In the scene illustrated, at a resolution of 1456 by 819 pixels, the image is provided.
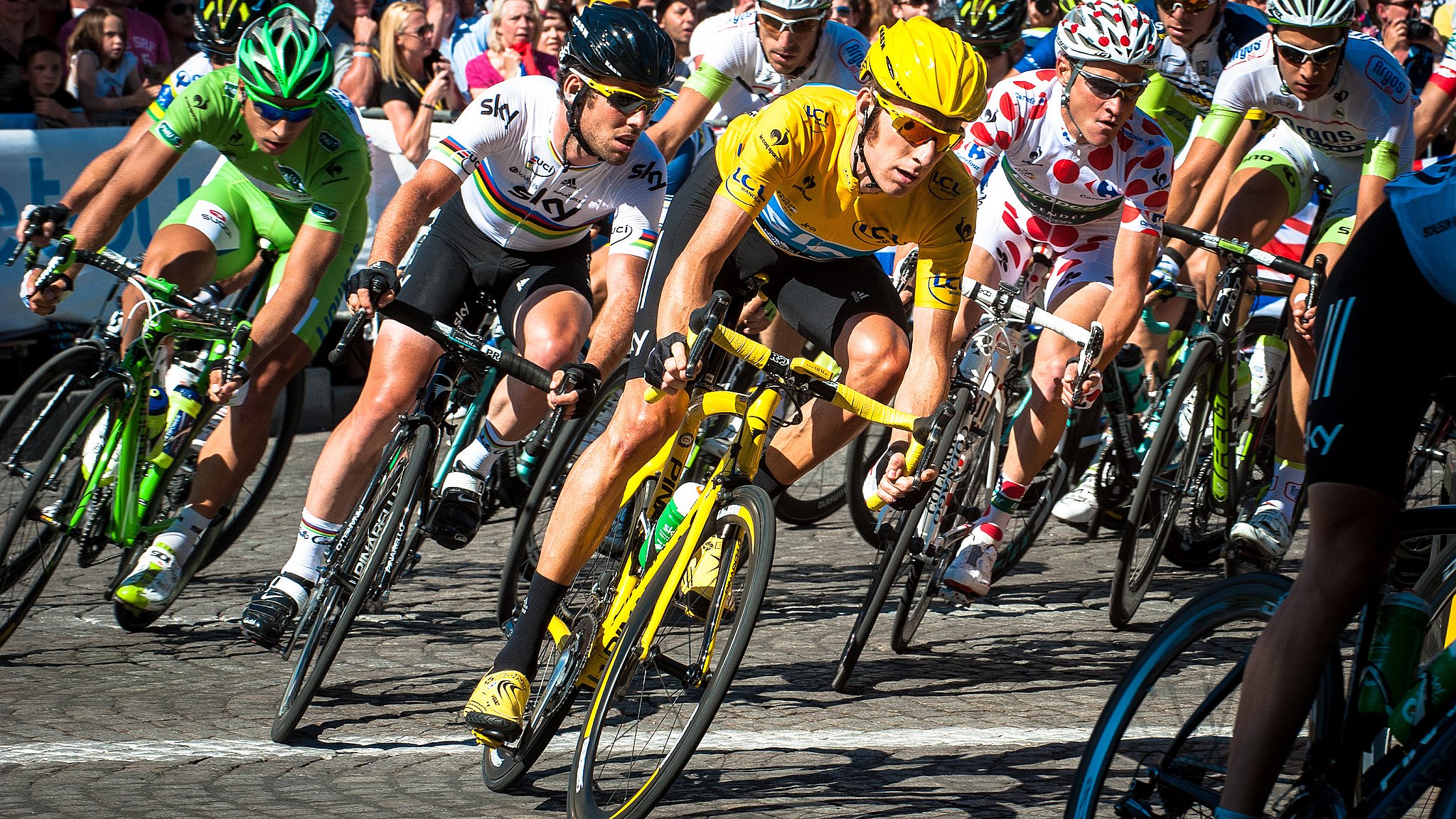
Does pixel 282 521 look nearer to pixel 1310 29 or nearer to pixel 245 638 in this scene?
pixel 245 638

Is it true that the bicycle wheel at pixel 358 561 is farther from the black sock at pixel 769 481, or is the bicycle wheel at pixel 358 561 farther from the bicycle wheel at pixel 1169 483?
the bicycle wheel at pixel 1169 483

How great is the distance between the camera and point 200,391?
6230 mm

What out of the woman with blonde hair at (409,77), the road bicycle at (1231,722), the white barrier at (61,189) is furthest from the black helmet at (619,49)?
the woman with blonde hair at (409,77)

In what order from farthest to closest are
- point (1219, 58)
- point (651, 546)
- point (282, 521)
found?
point (1219, 58) < point (282, 521) < point (651, 546)

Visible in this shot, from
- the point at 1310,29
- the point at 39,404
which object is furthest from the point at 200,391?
the point at 1310,29

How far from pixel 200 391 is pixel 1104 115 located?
3.70 meters

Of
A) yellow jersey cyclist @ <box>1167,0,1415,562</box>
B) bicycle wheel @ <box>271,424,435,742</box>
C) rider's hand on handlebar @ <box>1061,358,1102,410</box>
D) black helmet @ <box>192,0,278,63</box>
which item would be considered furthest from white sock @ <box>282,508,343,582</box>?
yellow jersey cyclist @ <box>1167,0,1415,562</box>

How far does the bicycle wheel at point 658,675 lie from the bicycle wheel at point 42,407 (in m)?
2.62

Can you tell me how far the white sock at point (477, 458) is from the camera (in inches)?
244

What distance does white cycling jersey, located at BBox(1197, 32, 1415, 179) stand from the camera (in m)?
6.87

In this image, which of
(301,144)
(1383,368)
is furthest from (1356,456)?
(301,144)

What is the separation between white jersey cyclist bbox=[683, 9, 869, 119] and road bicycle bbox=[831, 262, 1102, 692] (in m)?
2.40

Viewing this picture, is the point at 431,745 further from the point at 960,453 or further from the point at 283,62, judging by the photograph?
the point at 283,62

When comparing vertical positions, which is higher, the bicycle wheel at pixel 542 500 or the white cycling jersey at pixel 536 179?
the white cycling jersey at pixel 536 179
